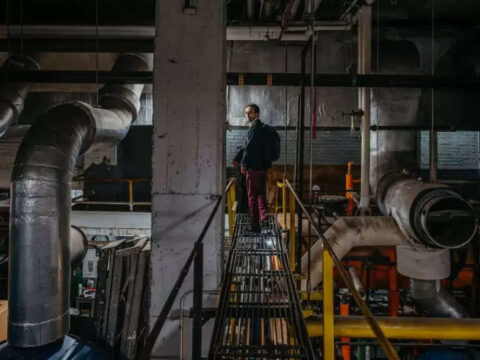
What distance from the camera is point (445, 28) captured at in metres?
9.49

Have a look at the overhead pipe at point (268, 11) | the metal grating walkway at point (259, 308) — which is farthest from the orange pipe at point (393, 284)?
the overhead pipe at point (268, 11)

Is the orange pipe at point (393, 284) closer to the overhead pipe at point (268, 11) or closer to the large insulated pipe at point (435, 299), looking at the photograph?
the large insulated pipe at point (435, 299)

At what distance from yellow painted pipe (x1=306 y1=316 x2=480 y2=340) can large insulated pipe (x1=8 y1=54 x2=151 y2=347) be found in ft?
10.8

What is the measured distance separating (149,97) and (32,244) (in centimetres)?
684

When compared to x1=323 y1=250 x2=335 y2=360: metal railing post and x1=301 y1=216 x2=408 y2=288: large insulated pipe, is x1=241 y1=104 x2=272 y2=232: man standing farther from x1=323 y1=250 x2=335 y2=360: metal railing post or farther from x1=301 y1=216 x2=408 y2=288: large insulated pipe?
x1=323 y1=250 x2=335 y2=360: metal railing post

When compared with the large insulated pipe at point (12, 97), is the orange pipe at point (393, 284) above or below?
below

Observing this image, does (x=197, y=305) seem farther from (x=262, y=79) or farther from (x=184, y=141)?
(x=262, y=79)

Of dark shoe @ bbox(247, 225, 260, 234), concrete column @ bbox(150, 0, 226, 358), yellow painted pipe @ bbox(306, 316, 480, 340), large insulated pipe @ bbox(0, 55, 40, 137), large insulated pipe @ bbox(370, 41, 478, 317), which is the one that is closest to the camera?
yellow painted pipe @ bbox(306, 316, 480, 340)

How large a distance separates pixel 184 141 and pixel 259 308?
1806 mm

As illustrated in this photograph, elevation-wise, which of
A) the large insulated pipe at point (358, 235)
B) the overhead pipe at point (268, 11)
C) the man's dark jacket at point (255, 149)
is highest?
the overhead pipe at point (268, 11)

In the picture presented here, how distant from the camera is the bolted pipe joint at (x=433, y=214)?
5079 millimetres

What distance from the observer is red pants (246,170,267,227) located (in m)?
5.38

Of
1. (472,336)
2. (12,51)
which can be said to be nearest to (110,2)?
(12,51)

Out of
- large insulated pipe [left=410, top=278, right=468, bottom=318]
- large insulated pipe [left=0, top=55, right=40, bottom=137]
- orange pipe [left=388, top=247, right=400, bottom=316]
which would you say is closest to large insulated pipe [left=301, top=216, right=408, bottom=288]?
large insulated pipe [left=410, top=278, right=468, bottom=318]
